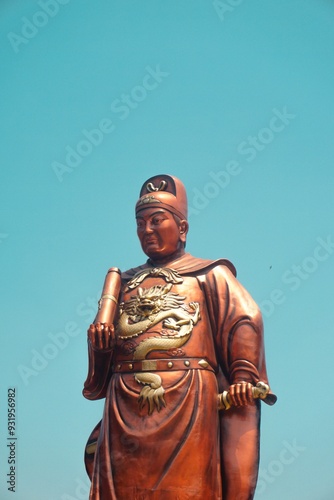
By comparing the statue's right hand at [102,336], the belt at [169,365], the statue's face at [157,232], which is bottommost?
the belt at [169,365]

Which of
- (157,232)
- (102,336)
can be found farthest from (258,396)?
(157,232)

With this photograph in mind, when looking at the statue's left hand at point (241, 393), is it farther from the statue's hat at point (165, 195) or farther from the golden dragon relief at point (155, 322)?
the statue's hat at point (165, 195)

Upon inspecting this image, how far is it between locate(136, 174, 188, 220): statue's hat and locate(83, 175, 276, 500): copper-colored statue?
0.06ft

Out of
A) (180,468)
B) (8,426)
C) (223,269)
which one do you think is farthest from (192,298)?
(8,426)

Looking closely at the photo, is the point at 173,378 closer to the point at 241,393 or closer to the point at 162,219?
the point at 241,393

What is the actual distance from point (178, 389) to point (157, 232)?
1989mm

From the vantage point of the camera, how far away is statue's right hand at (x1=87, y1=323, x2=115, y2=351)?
9.25 meters

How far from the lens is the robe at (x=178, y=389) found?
854cm

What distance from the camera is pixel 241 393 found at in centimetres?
874

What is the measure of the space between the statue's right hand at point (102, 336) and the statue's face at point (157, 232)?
3.77 feet

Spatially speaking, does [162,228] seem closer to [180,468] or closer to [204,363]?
[204,363]

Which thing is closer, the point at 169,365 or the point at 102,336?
the point at 169,365

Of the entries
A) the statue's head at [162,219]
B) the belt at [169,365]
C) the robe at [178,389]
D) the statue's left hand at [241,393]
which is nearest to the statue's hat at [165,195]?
the statue's head at [162,219]

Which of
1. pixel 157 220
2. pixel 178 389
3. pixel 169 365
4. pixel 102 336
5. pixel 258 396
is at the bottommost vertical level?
pixel 258 396
